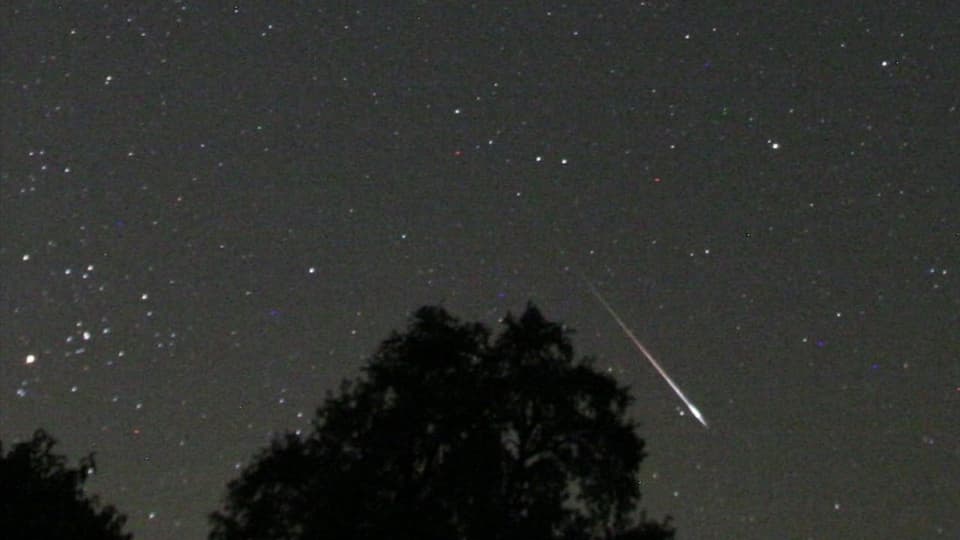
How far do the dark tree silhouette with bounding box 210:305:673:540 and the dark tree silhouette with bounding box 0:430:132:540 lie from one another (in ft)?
38.2

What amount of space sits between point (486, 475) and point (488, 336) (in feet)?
8.82

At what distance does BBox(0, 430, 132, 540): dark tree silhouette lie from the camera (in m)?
27.6

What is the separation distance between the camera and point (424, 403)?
17625mm

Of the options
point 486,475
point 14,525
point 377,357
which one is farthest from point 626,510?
point 14,525

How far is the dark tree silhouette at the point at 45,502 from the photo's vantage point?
2757 centimetres

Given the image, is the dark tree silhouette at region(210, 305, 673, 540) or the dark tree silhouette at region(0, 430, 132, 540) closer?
the dark tree silhouette at region(210, 305, 673, 540)

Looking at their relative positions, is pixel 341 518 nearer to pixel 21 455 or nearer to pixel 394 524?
pixel 394 524

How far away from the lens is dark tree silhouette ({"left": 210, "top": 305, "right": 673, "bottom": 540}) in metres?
16.8

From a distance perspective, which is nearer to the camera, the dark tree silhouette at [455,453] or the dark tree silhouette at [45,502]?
the dark tree silhouette at [455,453]

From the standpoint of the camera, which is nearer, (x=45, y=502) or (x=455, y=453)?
(x=455, y=453)

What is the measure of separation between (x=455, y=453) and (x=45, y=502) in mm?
17788

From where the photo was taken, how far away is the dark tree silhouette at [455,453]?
16.8 meters

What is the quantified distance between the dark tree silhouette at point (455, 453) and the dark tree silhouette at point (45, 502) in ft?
38.2

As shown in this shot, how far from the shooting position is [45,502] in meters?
29.9
